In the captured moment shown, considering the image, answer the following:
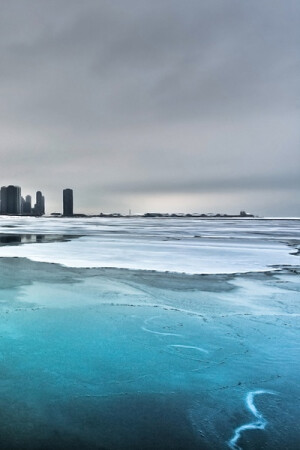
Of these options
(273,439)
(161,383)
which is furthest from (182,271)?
(273,439)

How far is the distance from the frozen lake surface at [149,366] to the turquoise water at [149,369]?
1 centimetres

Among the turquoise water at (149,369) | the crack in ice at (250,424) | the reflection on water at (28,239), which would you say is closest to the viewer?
the crack in ice at (250,424)

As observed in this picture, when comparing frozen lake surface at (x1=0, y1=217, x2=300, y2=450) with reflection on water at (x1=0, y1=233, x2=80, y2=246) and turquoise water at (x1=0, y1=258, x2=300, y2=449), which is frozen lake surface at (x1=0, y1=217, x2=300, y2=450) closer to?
turquoise water at (x1=0, y1=258, x2=300, y2=449)

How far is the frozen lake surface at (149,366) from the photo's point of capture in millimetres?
2903

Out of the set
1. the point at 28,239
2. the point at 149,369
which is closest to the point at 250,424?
the point at 149,369

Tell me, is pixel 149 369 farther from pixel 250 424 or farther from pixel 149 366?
pixel 250 424

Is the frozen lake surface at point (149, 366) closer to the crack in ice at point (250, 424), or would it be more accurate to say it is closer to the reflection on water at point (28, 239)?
the crack in ice at point (250, 424)

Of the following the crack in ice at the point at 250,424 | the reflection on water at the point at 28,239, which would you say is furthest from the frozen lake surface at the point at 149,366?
the reflection on water at the point at 28,239

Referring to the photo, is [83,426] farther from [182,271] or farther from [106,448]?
[182,271]

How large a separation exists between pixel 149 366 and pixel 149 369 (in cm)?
8

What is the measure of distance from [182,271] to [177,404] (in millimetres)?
7778

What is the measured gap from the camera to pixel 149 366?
4203 mm

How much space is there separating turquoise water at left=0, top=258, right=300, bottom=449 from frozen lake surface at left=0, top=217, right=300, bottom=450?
1 cm

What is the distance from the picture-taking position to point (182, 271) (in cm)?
1112
